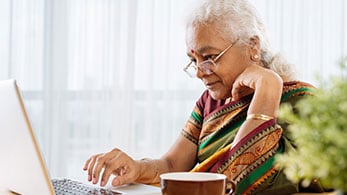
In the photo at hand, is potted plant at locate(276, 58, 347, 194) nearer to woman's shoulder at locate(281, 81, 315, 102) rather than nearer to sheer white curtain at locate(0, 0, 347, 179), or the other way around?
woman's shoulder at locate(281, 81, 315, 102)

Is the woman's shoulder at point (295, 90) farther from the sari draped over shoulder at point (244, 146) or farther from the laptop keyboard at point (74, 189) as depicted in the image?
the laptop keyboard at point (74, 189)

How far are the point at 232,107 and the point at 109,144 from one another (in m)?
1.52

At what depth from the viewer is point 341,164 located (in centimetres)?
48

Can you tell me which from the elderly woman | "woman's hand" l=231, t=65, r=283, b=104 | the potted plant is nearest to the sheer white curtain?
the elderly woman

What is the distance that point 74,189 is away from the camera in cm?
132

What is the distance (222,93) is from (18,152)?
31.2 inches

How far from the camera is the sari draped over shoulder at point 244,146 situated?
1326 mm

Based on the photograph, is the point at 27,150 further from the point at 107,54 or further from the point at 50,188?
the point at 107,54

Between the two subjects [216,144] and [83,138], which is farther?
[83,138]

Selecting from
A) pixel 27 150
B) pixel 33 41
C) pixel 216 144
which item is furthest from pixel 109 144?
pixel 27 150

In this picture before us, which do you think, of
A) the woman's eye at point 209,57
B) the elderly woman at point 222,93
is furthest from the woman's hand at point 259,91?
the woman's eye at point 209,57

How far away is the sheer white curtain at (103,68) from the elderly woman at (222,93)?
126cm

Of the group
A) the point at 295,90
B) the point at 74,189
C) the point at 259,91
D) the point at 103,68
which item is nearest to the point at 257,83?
the point at 259,91

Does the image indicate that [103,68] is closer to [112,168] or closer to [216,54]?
[216,54]
